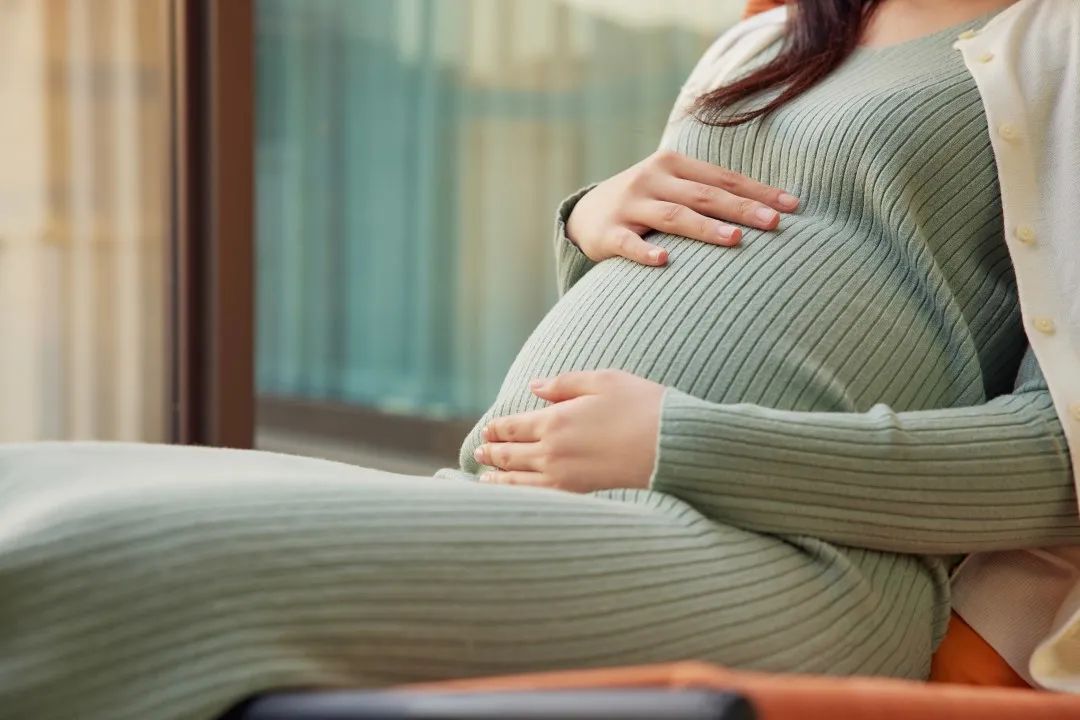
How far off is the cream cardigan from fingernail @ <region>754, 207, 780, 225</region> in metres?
0.18

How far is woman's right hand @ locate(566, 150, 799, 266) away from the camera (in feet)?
3.31

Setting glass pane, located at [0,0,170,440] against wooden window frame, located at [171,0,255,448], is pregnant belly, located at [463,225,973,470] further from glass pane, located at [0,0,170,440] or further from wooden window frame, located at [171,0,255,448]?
glass pane, located at [0,0,170,440]

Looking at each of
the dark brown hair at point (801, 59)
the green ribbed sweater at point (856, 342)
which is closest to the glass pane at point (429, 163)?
the dark brown hair at point (801, 59)

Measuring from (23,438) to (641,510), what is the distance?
149 cm

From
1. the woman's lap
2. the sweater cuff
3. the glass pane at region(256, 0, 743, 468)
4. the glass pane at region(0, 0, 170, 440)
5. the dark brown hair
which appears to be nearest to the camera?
the woman's lap

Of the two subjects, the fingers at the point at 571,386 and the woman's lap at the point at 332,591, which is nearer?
the woman's lap at the point at 332,591

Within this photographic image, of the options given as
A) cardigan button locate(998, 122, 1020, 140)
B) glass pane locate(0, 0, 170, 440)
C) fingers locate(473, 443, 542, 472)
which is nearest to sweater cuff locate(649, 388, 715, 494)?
fingers locate(473, 443, 542, 472)

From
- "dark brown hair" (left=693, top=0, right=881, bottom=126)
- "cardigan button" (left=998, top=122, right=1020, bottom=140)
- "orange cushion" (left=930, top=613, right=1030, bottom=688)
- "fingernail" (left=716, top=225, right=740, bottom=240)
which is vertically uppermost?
"dark brown hair" (left=693, top=0, right=881, bottom=126)

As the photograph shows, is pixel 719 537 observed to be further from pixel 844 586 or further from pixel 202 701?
pixel 202 701

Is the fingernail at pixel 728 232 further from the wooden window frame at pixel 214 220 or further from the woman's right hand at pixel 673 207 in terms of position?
the wooden window frame at pixel 214 220

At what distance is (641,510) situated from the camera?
2.49 feet

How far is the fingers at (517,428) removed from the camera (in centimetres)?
89

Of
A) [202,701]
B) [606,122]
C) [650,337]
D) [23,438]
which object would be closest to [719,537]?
[650,337]

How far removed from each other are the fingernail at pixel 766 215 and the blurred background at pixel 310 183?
3.23ft
